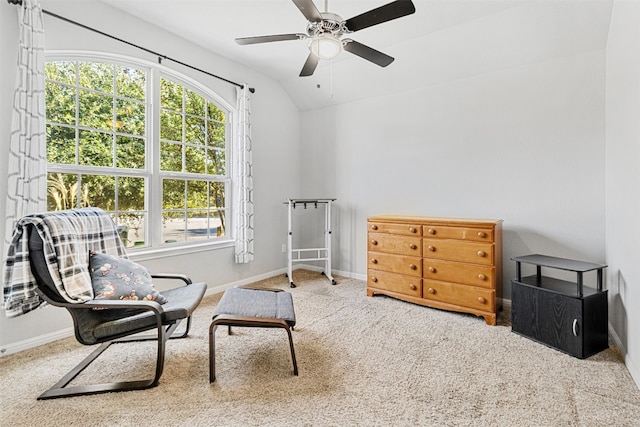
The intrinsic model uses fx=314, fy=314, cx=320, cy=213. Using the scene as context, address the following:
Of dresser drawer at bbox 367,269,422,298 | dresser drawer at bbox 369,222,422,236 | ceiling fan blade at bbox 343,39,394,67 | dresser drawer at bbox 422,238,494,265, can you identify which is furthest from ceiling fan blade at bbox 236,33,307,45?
dresser drawer at bbox 367,269,422,298

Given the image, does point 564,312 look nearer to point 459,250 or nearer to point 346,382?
point 459,250

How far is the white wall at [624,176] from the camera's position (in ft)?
6.31

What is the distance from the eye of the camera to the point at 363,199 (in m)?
4.48

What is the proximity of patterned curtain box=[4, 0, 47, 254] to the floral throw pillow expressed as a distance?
0.70 m

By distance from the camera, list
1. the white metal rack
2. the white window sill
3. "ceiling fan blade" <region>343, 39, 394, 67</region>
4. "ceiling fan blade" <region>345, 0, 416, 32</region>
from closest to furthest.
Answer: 1. "ceiling fan blade" <region>345, 0, 416, 32</region>
2. "ceiling fan blade" <region>343, 39, 394, 67</region>
3. the white window sill
4. the white metal rack

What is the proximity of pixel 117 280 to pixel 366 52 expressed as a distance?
2.42 meters

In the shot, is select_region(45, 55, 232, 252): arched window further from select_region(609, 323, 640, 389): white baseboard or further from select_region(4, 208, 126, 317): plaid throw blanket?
select_region(609, 323, 640, 389): white baseboard

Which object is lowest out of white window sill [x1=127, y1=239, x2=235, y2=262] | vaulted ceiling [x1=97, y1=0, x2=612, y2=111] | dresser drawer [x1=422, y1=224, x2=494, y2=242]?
white window sill [x1=127, y1=239, x2=235, y2=262]

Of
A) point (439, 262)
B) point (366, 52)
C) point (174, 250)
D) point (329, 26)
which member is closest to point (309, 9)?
point (329, 26)

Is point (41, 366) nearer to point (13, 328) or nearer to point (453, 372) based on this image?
point (13, 328)

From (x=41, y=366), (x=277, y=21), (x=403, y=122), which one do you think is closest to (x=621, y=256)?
(x=403, y=122)

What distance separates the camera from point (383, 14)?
6.31 feet

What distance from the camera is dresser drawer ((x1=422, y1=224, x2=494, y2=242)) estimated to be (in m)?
2.93

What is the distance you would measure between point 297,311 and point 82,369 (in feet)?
5.84
